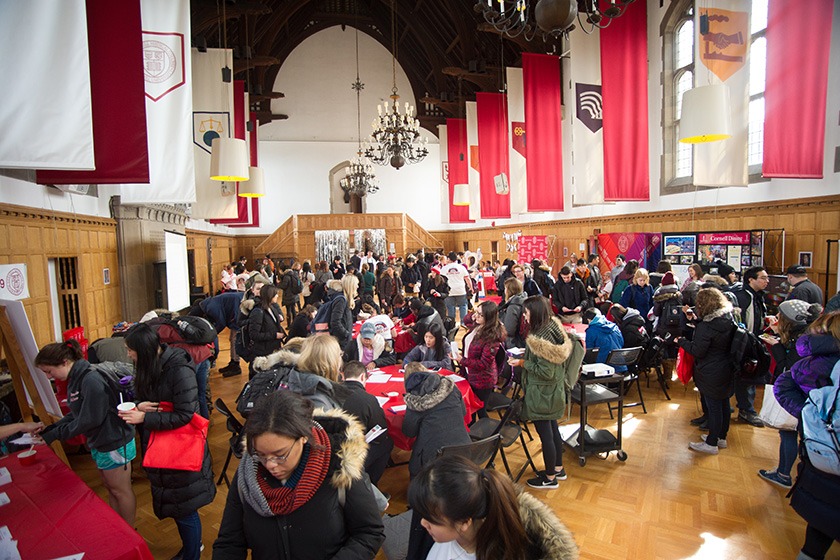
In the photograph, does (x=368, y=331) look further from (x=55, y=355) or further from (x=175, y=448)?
(x=55, y=355)

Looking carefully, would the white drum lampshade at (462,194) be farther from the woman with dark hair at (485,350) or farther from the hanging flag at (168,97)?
the woman with dark hair at (485,350)

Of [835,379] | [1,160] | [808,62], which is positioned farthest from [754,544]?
[808,62]

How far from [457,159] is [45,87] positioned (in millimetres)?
15039

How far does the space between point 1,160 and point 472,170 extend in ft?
45.7

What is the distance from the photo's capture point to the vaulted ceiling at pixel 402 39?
44.1ft

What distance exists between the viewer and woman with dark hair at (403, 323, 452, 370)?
4.54 m

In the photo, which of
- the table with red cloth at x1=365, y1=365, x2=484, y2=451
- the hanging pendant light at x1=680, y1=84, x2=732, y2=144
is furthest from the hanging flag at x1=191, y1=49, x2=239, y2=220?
the hanging pendant light at x1=680, y1=84, x2=732, y2=144

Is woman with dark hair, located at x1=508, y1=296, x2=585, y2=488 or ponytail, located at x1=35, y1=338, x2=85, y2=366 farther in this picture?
woman with dark hair, located at x1=508, y1=296, x2=585, y2=488

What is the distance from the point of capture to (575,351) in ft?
12.5

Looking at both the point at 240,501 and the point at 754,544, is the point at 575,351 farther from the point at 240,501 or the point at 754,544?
the point at 240,501

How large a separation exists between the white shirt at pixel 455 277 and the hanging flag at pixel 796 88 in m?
4.79

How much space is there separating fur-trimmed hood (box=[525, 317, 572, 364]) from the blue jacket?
151 centimetres

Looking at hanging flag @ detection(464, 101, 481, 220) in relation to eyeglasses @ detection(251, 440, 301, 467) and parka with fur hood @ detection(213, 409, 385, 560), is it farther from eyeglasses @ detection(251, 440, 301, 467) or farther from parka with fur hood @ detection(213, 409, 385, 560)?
eyeglasses @ detection(251, 440, 301, 467)

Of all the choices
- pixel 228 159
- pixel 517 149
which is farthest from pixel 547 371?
pixel 517 149
